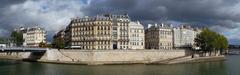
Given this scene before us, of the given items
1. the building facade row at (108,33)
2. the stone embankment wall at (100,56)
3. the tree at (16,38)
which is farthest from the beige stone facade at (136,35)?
the tree at (16,38)

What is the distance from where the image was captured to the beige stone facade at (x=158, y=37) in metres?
104

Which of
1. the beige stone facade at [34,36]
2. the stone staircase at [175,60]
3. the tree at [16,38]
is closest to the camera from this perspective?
the stone staircase at [175,60]

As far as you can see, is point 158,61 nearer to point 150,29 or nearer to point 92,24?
point 92,24

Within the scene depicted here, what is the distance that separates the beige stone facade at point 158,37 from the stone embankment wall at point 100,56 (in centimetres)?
2452

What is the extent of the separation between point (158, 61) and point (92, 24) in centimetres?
1903

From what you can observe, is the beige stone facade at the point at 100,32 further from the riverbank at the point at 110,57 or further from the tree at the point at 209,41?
the tree at the point at 209,41

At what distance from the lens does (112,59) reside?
73625 mm

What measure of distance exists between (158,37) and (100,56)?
34149 mm

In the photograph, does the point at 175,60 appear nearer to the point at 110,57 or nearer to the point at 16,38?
the point at 110,57

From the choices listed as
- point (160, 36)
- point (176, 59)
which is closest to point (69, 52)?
point (176, 59)

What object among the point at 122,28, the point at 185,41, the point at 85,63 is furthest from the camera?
the point at 185,41

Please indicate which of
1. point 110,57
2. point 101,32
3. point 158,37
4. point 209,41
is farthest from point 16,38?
point 209,41

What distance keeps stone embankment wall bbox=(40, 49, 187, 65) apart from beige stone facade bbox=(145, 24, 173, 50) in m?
24.5

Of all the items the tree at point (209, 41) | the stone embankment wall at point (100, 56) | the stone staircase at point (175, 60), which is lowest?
the stone staircase at point (175, 60)
